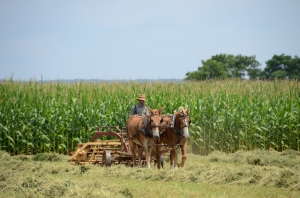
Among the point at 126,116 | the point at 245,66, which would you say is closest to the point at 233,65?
the point at 245,66

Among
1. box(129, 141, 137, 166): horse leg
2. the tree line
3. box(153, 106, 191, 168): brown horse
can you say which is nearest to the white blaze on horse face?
box(153, 106, 191, 168): brown horse

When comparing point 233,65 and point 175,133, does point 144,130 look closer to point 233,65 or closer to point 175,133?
point 175,133

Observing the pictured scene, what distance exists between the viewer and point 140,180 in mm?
14852

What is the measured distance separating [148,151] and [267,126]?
8.16 metres

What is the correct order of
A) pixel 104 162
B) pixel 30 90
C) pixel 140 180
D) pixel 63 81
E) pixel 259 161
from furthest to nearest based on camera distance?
pixel 63 81, pixel 30 90, pixel 259 161, pixel 104 162, pixel 140 180

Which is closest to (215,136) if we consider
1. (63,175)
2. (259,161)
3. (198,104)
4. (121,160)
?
(198,104)

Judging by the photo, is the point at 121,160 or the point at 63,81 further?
the point at 63,81

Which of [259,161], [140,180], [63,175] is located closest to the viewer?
[140,180]

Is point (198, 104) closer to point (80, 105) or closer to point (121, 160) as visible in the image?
point (80, 105)

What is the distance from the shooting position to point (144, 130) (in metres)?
16.6

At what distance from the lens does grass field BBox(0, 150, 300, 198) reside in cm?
1215

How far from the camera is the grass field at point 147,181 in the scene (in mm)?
12153

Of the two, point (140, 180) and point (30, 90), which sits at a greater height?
point (30, 90)

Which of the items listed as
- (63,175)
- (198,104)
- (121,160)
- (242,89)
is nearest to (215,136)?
(198,104)
